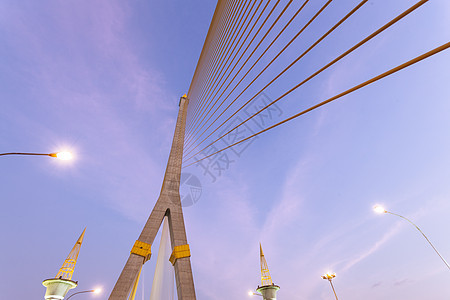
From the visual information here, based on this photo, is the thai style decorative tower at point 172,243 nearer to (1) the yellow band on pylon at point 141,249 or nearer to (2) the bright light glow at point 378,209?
(1) the yellow band on pylon at point 141,249

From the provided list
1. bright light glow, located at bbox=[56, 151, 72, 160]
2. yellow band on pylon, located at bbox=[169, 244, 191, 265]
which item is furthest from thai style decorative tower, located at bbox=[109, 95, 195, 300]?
bright light glow, located at bbox=[56, 151, 72, 160]

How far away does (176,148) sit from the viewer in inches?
424

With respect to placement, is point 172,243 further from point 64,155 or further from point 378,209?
point 378,209

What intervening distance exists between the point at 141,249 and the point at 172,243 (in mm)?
1066

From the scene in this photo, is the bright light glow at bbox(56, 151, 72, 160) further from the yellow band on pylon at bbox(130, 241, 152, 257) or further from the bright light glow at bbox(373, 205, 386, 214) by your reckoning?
the bright light glow at bbox(373, 205, 386, 214)

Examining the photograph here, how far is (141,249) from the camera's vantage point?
775 centimetres

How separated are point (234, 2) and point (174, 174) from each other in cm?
711

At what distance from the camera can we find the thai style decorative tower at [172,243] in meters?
7.07

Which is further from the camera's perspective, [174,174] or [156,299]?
A: [174,174]

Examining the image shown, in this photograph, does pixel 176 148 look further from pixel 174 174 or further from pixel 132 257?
pixel 132 257

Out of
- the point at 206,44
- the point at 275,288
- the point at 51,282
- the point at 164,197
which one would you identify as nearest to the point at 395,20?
the point at 164,197

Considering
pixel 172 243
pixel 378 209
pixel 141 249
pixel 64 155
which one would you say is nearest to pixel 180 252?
pixel 172 243

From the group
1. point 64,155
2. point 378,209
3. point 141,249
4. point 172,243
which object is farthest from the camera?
point 378,209

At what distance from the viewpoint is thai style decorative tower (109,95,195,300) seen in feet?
23.2
